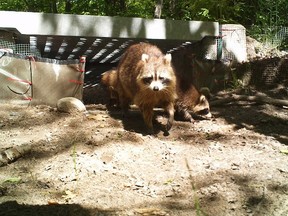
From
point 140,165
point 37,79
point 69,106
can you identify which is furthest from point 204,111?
point 37,79

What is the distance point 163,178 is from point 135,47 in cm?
273

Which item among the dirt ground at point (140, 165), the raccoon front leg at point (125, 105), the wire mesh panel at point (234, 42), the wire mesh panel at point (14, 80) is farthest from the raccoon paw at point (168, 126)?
the wire mesh panel at point (234, 42)

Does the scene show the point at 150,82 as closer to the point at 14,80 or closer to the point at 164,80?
the point at 164,80

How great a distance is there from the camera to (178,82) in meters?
6.36

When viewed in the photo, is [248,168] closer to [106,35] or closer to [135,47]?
[135,47]

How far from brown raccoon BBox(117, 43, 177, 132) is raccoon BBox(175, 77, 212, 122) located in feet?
2.41

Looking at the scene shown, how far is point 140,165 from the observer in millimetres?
4316

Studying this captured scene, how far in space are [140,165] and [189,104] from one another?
7.43ft

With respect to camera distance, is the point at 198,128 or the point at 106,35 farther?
the point at 106,35

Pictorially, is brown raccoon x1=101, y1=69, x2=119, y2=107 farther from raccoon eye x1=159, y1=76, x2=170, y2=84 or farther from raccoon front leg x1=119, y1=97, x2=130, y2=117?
raccoon eye x1=159, y1=76, x2=170, y2=84

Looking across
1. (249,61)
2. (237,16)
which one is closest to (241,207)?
(249,61)

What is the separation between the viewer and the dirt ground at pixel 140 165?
3.34m

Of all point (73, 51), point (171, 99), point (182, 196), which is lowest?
point (182, 196)

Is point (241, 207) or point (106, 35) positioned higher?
point (106, 35)
